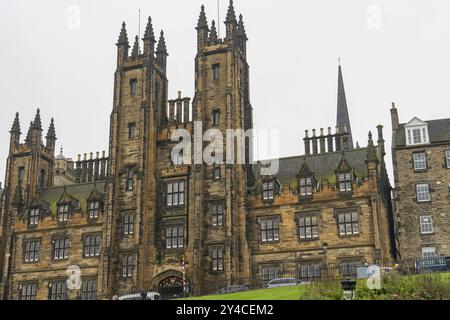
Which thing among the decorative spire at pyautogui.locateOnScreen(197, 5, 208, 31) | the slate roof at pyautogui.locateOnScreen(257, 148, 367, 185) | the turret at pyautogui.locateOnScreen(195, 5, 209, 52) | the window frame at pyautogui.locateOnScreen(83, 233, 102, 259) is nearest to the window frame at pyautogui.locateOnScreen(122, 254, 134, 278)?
the window frame at pyautogui.locateOnScreen(83, 233, 102, 259)

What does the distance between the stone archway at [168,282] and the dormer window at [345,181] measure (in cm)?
1506

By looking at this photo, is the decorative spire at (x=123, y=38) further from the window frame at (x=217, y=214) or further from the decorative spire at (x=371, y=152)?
the decorative spire at (x=371, y=152)

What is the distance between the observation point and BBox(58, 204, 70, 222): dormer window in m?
61.3

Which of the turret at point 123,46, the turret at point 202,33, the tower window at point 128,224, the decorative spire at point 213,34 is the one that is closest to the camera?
the tower window at point 128,224

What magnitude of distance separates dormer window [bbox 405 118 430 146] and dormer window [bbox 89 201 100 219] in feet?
A: 94.4

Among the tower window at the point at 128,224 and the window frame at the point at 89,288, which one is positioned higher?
the tower window at the point at 128,224

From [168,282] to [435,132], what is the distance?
26.6 meters

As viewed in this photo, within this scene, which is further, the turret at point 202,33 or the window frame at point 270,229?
the turret at point 202,33

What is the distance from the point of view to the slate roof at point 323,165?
54.4 m

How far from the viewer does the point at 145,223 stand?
55406 millimetres

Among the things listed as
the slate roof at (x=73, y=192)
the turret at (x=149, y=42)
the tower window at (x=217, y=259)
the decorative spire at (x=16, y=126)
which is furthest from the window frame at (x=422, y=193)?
the decorative spire at (x=16, y=126)

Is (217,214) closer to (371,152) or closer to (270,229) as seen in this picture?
(270,229)
